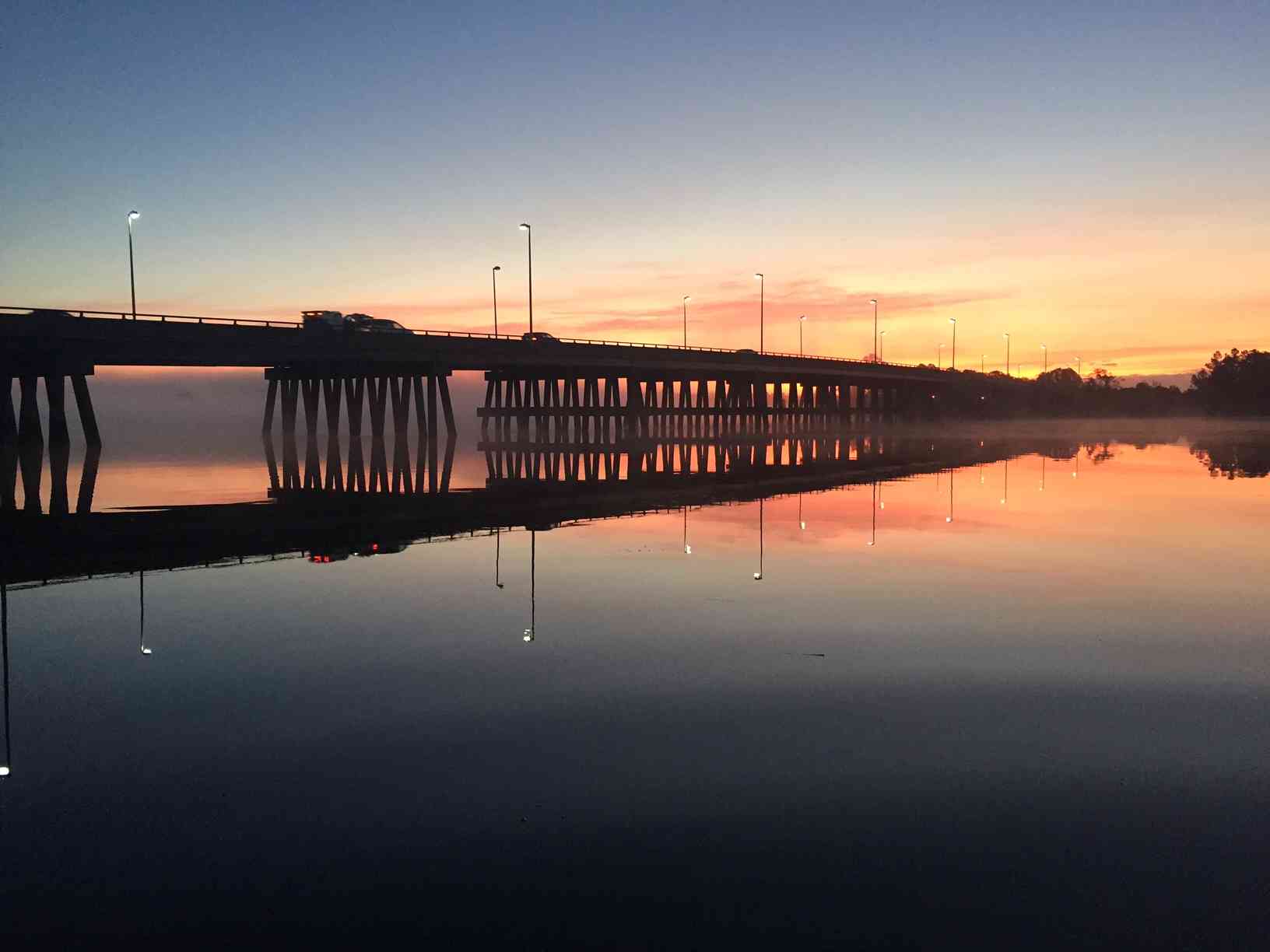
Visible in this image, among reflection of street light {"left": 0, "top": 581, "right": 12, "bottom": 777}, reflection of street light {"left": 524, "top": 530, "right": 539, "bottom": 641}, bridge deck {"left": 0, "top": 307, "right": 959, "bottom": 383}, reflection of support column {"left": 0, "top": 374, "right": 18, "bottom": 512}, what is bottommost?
reflection of street light {"left": 0, "top": 581, "right": 12, "bottom": 777}

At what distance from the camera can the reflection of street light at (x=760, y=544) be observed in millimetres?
17859

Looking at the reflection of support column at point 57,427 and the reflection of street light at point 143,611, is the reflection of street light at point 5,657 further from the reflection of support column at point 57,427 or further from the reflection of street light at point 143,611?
the reflection of support column at point 57,427

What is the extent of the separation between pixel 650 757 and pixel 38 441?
2542 inches

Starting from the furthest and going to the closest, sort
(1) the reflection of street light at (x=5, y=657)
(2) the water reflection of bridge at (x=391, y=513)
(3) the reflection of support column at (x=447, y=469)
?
1. (3) the reflection of support column at (x=447, y=469)
2. (2) the water reflection of bridge at (x=391, y=513)
3. (1) the reflection of street light at (x=5, y=657)

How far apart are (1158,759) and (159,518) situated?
Result: 2615cm

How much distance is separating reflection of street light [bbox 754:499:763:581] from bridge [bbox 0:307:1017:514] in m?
16.0

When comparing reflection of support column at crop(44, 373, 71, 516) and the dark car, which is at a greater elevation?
the dark car

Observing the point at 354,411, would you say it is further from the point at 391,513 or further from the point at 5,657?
the point at 5,657

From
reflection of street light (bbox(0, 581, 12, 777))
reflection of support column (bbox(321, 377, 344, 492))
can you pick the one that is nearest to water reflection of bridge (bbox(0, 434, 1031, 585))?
reflection of street light (bbox(0, 581, 12, 777))

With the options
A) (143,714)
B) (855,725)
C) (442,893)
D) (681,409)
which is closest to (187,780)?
(143,714)

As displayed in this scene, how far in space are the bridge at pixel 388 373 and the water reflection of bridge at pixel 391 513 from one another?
16.1 feet

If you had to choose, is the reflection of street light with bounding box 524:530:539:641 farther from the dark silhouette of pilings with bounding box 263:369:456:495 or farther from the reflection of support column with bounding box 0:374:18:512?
the reflection of support column with bounding box 0:374:18:512

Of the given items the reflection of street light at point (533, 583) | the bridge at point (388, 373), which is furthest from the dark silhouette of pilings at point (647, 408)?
the reflection of street light at point (533, 583)

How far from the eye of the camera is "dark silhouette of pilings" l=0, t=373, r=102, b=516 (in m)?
39.2
